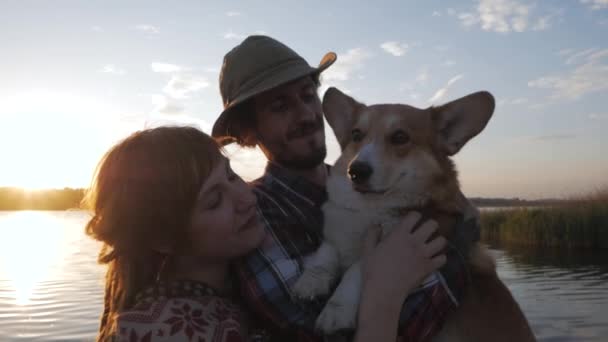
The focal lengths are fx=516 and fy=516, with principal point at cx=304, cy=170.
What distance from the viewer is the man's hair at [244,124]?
353 cm

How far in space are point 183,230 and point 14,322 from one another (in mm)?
7828

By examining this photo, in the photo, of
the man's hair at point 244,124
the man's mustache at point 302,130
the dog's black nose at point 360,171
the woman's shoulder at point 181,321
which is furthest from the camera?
the man's hair at point 244,124

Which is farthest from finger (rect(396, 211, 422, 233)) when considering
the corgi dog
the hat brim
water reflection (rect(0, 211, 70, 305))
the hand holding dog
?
water reflection (rect(0, 211, 70, 305))

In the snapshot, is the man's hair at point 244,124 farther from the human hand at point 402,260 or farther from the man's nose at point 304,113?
the human hand at point 402,260

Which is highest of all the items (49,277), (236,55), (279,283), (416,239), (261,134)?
(236,55)

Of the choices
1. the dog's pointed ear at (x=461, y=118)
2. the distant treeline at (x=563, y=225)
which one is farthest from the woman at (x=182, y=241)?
the distant treeline at (x=563, y=225)

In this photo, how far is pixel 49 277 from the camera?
42.2ft

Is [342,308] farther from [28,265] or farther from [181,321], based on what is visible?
[28,265]

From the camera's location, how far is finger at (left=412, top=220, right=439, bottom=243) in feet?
8.32

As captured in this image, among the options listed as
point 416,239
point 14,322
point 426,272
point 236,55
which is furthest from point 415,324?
point 14,322

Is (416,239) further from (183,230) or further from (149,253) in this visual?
(149,253)

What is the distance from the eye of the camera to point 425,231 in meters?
2.58

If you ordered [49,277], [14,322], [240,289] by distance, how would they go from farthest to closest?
1. [49,277]
2. [14,322]
3. [240,289]

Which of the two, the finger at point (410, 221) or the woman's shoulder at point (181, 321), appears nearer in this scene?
the woman's shoulder at point (181, 321)
